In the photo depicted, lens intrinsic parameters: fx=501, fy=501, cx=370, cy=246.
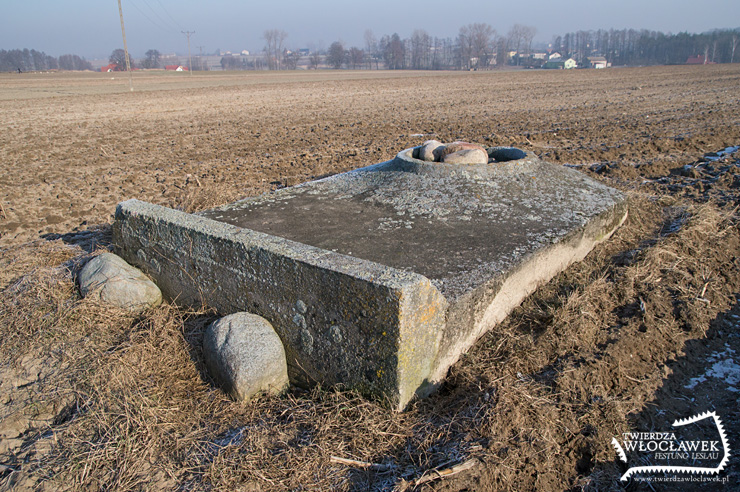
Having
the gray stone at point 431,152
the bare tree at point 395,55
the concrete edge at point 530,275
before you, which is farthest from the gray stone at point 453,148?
the bare tree at point 395,55

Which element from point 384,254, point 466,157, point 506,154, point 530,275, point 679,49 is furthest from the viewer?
point 679,49

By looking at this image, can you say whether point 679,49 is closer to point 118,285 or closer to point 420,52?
point 420,52

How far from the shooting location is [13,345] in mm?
3691

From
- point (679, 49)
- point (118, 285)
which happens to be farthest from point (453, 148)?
point (679, 49)

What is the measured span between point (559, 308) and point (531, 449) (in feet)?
4.80

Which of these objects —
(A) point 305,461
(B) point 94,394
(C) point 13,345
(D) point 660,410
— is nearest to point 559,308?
(D) point 660,410

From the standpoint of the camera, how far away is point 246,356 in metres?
3.20

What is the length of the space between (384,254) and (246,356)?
1.35 m

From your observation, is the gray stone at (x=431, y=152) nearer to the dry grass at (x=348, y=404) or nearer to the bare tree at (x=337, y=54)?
the dry grass at (x=348, y=404)

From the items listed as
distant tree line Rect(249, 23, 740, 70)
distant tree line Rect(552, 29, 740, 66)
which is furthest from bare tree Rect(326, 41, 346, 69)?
distant tree line Rect(552, 29, 740, 66)

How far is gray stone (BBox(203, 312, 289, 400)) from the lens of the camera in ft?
10.5

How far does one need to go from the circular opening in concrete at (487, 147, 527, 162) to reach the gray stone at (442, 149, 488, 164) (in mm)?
765

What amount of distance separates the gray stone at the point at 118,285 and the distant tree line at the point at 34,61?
147m

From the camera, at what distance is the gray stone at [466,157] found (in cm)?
566
